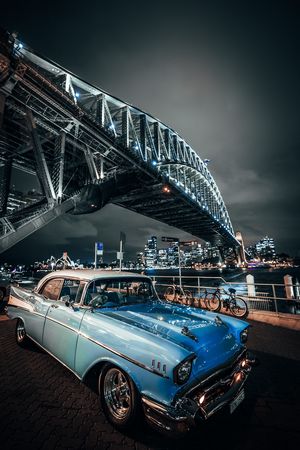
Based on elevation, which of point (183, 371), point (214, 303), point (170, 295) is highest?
point (183, 371)

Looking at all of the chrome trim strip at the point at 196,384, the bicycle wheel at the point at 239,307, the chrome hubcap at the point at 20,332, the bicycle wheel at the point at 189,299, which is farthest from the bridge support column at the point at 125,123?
the chrome trim strip at the point at 196,384

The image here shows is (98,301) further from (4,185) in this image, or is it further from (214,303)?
(4,185)

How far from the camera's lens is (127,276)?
3797mm

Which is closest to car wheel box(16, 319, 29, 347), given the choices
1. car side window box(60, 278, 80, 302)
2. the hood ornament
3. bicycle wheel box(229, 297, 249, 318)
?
car side window box(60, 278, 80, 302)

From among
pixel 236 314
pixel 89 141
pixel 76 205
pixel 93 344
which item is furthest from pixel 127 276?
pixel 89 141

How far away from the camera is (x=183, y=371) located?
6.51 feet

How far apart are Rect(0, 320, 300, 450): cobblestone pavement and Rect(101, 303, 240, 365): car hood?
0.77 meters

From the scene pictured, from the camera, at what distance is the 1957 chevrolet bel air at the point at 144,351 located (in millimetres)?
1953

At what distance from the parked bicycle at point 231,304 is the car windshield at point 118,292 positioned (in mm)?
5341

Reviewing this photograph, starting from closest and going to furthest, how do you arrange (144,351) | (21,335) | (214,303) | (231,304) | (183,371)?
(183,371) → (144,351) → (21,335) → (231,304) → (214,303)

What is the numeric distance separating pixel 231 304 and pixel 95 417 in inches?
280

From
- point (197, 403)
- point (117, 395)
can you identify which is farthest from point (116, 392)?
point (197, 403)

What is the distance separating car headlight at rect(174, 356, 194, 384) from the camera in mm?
1928

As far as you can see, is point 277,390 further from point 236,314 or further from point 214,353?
point 236,314
